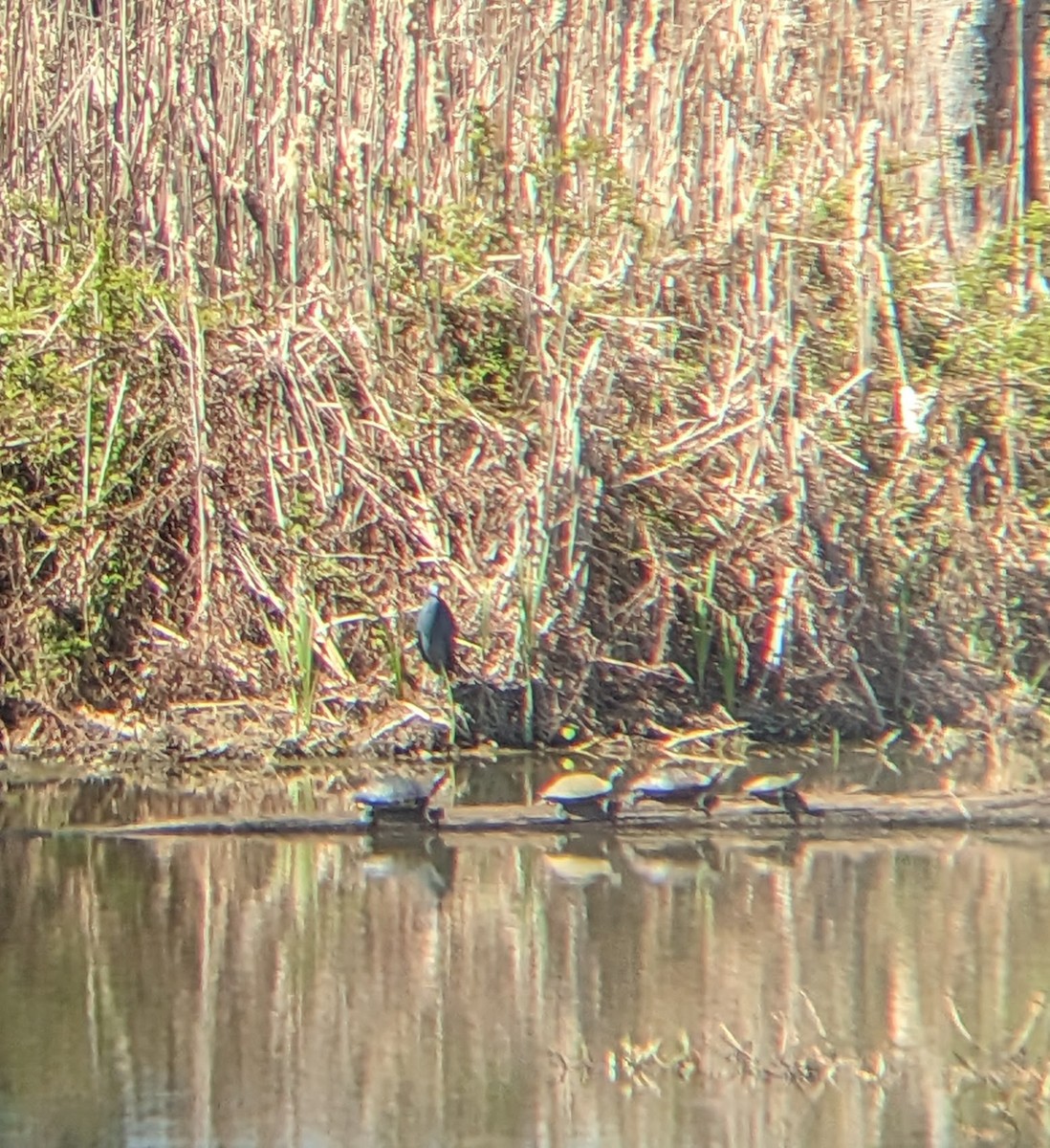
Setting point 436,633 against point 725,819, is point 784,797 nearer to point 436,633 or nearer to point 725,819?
point 725,819

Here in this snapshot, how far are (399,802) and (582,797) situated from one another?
1.86ft

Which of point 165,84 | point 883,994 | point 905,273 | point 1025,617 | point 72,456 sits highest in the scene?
point 165,84

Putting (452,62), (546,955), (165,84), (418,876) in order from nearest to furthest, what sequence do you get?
(546,955), (418,876), (165,84), (452,62)

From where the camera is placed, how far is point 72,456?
26.7 ft

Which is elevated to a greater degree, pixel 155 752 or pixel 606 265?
pixel 606 265

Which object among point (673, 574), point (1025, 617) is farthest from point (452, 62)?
point (1025, 617)

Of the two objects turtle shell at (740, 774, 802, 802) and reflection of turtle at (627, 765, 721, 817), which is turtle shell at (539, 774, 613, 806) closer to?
reflection of turtle at (627, 765, 721, 817)

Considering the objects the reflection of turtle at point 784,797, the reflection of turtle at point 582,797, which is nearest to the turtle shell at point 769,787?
the reflection of turtle at point 784,797

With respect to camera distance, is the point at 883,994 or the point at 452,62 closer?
the point at 883,994

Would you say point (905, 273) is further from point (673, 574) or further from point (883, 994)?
point (883, 994)

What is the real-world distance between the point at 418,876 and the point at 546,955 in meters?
0.85

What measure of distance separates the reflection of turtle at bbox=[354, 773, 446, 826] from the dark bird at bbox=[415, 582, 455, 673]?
72cm

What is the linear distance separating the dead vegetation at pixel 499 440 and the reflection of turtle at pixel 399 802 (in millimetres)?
974

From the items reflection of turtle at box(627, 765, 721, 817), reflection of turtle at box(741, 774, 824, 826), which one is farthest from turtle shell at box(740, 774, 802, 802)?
reflection of turtle at box(627, 765, 721, 817)
